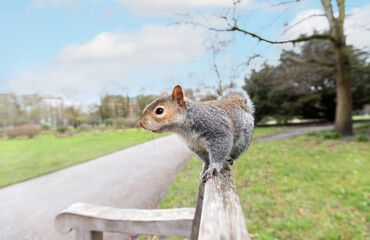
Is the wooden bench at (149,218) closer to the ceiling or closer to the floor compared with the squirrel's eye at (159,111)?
closer to the floor

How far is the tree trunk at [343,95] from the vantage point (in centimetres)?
538

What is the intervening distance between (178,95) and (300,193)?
2612 millimetres

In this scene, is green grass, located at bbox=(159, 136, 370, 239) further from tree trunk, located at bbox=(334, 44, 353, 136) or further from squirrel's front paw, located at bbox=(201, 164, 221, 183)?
tree trunk, located at bbox=(334, 44, 353, 136)

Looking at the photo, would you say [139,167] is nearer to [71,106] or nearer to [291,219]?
[291,219]

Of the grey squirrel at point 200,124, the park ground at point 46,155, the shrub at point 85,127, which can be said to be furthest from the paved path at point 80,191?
the shrub at point 85,127

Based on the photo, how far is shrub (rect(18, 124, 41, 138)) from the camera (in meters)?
7.19

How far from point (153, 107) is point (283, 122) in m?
11.6

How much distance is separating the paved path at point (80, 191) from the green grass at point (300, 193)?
1.74ft

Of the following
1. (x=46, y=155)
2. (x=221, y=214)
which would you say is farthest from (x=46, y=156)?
(x=221, y=214)

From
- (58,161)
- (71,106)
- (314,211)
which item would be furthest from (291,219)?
(71,106)

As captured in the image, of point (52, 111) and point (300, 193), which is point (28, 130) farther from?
point (300, 193)

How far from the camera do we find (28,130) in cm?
730

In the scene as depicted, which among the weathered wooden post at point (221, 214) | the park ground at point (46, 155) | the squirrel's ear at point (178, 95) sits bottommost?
the park ground at point (46, 155)

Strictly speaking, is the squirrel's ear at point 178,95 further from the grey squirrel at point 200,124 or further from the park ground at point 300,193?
the park ground at point 300,193
